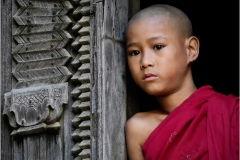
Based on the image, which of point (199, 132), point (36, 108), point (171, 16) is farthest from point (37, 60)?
point (199, 132)

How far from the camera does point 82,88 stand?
3.60 m

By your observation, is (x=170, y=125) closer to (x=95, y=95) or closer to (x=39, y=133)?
(x=95, y=95)

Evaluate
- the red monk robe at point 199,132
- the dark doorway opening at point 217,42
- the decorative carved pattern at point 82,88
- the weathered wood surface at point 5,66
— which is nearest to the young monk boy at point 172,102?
the red monk robe at point 199,132

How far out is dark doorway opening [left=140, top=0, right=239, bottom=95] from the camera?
475cm

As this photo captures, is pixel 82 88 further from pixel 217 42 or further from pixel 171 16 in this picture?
pixel 217 42

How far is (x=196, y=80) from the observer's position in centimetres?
479

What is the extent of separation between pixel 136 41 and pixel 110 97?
35 cm

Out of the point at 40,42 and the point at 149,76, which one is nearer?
the point at 149,76

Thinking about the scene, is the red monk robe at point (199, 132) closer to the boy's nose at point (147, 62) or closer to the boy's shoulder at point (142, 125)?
the boy's shoulder at point (142, 125)

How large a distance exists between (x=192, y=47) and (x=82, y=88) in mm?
683

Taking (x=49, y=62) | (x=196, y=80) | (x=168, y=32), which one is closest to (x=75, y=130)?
(x=49, y=62)

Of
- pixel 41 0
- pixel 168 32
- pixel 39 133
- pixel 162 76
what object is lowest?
pixel 39 133

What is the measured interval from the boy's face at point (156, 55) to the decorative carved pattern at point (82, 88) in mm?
259

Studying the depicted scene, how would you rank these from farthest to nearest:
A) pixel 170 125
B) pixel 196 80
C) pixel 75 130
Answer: pixel 196 80 → pixel 75 130 → pixel 170 125
